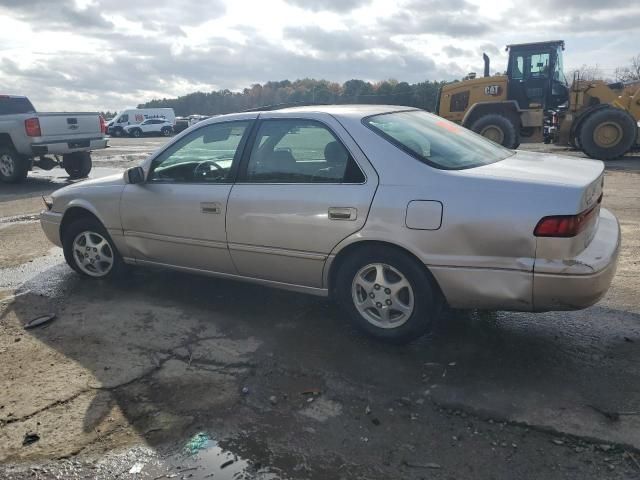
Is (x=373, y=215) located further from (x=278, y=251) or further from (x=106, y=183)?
(x=106, y=183)

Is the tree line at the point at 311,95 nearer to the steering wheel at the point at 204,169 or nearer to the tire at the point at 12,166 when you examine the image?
the tire at the point at 12,166

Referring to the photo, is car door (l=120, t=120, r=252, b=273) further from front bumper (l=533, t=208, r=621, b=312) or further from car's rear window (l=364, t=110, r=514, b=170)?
Answer: front bumper (l=533, t=208, r=621, b=312)

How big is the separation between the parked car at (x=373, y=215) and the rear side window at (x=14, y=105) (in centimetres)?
990

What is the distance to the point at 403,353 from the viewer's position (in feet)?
11.4

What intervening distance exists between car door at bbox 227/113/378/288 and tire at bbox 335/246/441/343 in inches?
8.1

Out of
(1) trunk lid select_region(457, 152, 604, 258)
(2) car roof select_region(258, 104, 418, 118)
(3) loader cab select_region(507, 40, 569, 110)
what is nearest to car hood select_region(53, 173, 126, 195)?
(2) car roof select_region(258, 104, 418, 118)

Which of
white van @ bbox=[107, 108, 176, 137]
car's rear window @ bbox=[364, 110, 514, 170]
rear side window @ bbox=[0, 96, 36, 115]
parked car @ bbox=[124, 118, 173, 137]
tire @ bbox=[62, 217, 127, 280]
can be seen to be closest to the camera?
car's rear window @ bbox=[364, 110, 514, 170]

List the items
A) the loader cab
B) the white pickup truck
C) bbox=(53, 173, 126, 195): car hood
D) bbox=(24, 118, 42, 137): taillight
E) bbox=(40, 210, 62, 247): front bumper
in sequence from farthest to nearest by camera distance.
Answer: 1. the loader cab
2. the white pickup truck
3. bbox=(24, 118, 42, 137): taillight
4. bbox=(40, 210, 62, 247): front bumper
5. bbox=(53, 173, 126, 195): car hood

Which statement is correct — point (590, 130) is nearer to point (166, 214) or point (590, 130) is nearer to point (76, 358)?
point (166, 214)

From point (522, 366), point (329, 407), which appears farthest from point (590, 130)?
point (329, 407)

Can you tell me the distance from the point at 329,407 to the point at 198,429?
70cm

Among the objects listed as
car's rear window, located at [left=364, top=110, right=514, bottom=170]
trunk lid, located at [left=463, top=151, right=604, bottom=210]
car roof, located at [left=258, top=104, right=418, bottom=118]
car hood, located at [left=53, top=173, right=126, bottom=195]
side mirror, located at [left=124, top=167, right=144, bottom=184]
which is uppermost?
car roof, located at [left=258, top=104, right=418, bottom=118]

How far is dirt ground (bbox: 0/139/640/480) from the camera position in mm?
2510

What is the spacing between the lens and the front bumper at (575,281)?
2.96 metres
